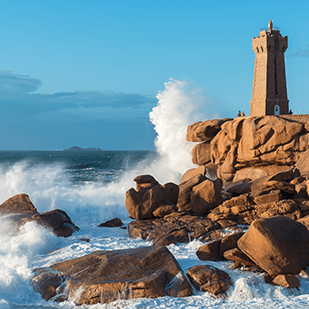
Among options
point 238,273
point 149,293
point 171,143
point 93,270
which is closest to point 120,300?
point 149,293

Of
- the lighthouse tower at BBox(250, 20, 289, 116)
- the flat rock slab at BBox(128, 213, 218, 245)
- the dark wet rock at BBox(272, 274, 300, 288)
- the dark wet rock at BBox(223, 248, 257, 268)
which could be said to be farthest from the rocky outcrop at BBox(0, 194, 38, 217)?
the lighthouse tower at BBox(250, 20, 289, 116)

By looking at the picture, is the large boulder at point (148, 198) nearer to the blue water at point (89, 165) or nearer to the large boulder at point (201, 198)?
the large boulder at point (201, 198)

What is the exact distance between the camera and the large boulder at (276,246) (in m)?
8.28

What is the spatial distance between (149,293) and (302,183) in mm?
9739

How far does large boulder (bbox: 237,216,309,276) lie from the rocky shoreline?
25 mm

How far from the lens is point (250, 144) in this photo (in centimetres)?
2227

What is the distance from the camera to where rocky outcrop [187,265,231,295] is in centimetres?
775

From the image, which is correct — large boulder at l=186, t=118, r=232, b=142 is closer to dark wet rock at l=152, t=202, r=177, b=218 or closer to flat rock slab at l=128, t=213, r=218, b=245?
dark wet rock at l=152, t=202, r=177, b=218

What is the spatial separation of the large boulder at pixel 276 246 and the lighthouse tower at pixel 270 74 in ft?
75.6

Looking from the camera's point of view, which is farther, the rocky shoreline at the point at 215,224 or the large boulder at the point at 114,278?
the rocky shoreline at the point at 215,224

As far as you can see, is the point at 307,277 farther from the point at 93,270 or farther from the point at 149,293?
the point at 93,270

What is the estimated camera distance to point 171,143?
3606 cm

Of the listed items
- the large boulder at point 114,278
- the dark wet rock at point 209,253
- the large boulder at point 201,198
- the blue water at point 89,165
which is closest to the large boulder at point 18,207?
the large boulder at point 114,278

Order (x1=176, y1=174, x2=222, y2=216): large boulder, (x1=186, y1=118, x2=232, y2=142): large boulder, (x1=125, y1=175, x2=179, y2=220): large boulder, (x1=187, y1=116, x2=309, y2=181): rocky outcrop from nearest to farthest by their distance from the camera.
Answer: (x1=176, y1=174, x2=222, y2=216): large boulder < (x1=125, y1=175, x2=179, y2=220): large boulder < (x1=187, y1=116, x2=309, y2=181): rocky outcrop < (x1=186, y1=118, x2=232, y2=142): large boulder
